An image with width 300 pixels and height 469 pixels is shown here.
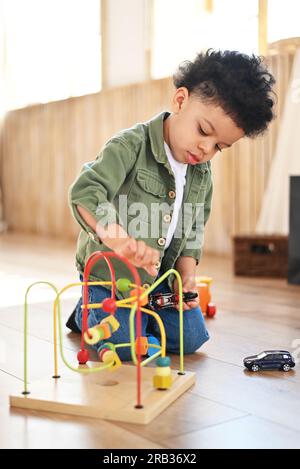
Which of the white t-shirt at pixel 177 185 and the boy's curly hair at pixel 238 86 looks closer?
the boy's curly hair at pixel 238 86

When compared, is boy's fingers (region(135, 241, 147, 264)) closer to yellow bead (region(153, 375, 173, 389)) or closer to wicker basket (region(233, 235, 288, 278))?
yellow bead (region(153, 375, 173, 389))

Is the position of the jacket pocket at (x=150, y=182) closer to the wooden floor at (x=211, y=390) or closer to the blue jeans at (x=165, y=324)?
the blue jeans at (x=165, y=324)

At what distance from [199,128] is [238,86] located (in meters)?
0.10

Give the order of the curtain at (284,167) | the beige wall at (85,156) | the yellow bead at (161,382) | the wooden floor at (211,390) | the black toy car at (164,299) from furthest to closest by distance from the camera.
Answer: the beige wall at (85,156), the curtain at (284,167), the black toy car at (164,299), the yellow bead at (161,382), the wooden floor at (211,390)

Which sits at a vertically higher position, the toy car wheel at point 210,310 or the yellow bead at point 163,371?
the yellow bead at point 163,371

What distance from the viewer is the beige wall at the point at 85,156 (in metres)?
2.82

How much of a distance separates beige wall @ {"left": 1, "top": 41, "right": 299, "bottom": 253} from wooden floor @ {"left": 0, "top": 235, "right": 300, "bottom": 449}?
932 millimetres

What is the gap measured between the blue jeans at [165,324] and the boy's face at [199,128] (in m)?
0.32

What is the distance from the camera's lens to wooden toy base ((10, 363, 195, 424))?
2.93ft

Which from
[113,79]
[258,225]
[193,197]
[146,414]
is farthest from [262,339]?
[113,79]

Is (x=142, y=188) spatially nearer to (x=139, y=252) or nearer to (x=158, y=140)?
(x=158, y=140)

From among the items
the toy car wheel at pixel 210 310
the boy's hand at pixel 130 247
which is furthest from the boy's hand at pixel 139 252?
the toy car wheel at pixel 210 310

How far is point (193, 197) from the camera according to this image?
131 centimetres

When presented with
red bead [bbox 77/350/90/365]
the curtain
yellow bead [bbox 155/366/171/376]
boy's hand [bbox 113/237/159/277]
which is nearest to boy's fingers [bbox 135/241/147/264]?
boy's hand [bbox 113/237/159/277]
